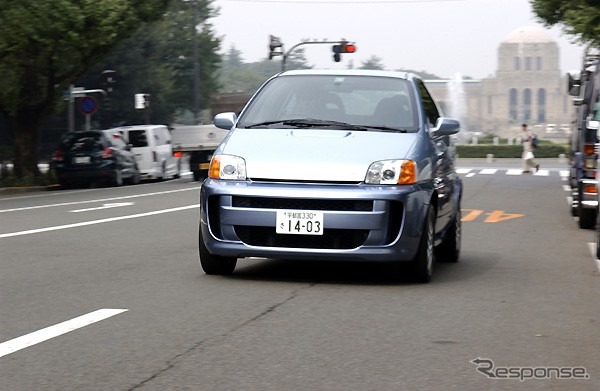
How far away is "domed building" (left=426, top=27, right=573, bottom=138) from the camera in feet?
602

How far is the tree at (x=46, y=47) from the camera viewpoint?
32.5 metres

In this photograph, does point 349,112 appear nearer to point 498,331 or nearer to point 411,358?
point 498,331

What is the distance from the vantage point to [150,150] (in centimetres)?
3897

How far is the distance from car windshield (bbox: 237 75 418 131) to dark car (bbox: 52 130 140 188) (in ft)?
78.0

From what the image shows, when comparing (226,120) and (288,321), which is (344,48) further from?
(288,321)

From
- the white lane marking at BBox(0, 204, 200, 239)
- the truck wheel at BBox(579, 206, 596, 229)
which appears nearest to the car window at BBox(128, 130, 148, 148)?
the white lane marking at BBox(0, 204, 200, 239)

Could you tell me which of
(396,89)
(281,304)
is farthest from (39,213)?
(281,304)

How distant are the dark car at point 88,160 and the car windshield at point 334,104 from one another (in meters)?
23.8

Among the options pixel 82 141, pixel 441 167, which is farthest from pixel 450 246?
pixel 82 141

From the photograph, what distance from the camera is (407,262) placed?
10.0 meters

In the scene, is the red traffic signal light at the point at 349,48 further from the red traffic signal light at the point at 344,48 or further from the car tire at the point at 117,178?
the car tire at the point at 117,178

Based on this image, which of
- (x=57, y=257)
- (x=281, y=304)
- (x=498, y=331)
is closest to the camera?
(x=498, y=331)

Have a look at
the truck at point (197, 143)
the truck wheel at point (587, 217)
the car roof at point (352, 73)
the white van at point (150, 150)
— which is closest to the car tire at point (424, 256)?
the car roof at point (352, 73)

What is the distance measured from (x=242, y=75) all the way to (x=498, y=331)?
18961 cm
